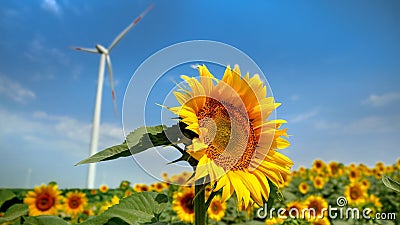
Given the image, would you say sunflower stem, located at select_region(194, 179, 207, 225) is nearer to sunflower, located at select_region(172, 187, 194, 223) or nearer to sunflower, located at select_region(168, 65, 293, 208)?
sunflower, located at select_region(168, 65, 293, 208)

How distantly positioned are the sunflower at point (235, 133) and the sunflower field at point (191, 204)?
64 millimetres

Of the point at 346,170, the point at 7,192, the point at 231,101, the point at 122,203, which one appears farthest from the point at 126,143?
the point at 346,170

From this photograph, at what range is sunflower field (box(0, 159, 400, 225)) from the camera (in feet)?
3.06

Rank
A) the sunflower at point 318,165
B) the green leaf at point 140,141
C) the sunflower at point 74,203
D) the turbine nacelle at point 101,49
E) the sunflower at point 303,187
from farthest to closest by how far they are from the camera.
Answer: the turbine nacelle at point 101,49 < the sunflower at point 318,165 < the sunflower at point 303,187 < the sunflower at point 74,203 < the green leaf at point 140,141

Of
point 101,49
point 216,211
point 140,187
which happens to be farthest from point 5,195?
point 101,49

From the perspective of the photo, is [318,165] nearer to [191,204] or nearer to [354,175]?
[354,175]

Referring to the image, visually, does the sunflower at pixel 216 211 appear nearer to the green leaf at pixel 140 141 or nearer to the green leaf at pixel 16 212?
the green leaf at pixel 16 212

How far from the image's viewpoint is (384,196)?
4.16m

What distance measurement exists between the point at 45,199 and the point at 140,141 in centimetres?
207

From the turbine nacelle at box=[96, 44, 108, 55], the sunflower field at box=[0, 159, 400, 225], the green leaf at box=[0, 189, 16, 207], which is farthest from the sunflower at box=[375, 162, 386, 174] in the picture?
the turbine nacelle at box=[96, 44, 108, 55]

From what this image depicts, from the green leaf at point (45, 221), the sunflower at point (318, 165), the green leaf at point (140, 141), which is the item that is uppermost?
the sunflower at point (318, 165)

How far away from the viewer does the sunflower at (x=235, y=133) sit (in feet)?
2.81

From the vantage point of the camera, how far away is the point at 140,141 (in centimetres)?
82

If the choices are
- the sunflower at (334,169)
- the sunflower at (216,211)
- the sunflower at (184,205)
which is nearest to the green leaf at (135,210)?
the sunflower at (184,205)
